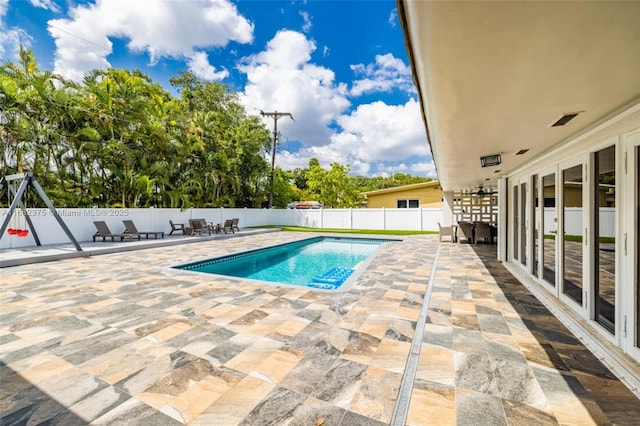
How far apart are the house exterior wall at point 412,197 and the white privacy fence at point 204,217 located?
2688mm

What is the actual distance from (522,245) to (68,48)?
1743 centimetres

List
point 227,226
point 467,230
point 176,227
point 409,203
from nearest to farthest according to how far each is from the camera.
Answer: point 467,230, point 176,227, point 227,226, point 409,203

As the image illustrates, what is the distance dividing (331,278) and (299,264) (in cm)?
223

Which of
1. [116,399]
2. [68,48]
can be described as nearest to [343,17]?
[68,48]

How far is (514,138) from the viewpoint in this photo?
3.51 meters

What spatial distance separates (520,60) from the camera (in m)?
1.59

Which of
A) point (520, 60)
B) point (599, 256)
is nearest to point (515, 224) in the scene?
point (599, 256)

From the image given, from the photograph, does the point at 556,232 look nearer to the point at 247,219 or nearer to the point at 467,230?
the point at 467,230

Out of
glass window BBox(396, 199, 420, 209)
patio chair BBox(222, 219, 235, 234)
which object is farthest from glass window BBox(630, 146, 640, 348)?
glass window BBox(396, 199, 420, 209)

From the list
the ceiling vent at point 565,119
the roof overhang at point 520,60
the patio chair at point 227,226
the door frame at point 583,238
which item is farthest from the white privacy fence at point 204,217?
the ceiling vent at point 565,119

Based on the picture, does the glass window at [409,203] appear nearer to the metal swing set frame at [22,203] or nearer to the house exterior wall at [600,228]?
the house exterior wall at [600,228]

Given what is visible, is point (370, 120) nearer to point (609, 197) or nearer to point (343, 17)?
point (343, 17)

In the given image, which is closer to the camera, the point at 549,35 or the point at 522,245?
the point at 549,35

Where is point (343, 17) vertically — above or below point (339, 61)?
below
